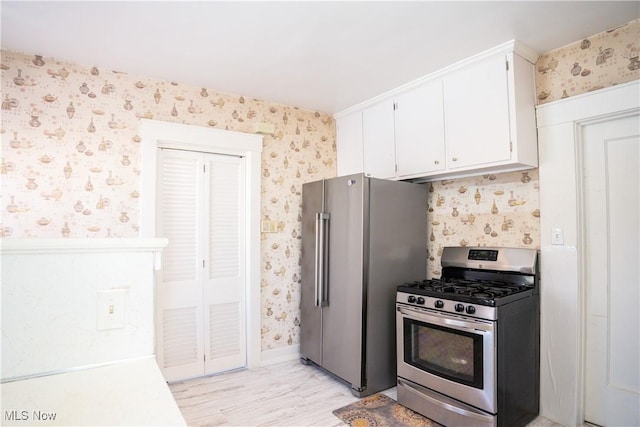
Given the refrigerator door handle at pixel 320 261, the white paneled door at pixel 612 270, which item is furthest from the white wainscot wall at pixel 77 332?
the white paneled door at pixel 612 270

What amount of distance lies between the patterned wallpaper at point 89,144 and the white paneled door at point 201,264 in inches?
9.4

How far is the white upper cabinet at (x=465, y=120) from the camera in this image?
2398 millimetres

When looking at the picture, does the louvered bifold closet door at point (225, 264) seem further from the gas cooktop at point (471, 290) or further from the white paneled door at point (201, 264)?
the gas cooktop at point (471, 290)

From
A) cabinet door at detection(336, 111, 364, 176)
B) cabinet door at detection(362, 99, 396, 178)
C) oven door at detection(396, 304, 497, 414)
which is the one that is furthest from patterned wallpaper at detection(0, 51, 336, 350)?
oven door at detection(396, 304, 497, 414)

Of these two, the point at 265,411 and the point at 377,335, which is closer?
the point at 265,411

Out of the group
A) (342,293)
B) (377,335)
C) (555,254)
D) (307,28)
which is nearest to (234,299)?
(342,293)

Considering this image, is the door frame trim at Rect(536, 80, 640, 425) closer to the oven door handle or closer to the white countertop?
the oven door handle

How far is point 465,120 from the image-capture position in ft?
8.63

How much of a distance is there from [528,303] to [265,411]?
197cm

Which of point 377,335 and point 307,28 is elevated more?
point 307,28

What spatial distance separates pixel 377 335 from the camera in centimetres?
289

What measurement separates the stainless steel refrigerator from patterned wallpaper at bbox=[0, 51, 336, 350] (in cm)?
58

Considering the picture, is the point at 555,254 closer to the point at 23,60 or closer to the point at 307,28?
the point at 307,28

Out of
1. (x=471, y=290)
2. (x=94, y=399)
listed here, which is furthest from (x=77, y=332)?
(x=471, y=290)
